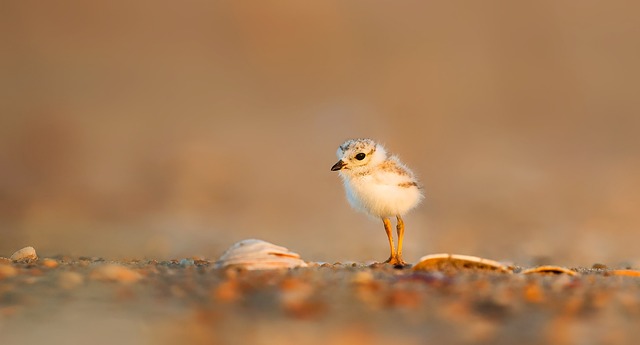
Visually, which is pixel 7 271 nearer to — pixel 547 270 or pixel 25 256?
pixel 25 256

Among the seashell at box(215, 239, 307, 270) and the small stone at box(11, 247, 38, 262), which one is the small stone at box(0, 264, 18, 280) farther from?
the small stone at box(11, 247, 38, 262)

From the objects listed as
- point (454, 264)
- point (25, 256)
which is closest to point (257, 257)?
point (454, 264)

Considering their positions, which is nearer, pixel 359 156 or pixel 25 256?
pixel 25 256

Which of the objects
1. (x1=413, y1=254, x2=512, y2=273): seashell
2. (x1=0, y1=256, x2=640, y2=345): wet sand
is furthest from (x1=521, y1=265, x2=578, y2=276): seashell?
(x1=0, y1=256, x2=640, y2=345): wet sand

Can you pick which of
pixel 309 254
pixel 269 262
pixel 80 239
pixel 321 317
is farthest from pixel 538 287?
pixel 80 239

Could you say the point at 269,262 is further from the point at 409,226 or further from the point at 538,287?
the point at 409,226

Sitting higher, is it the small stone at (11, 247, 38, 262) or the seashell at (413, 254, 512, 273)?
the seashell at (413, 254, 512, 273)
